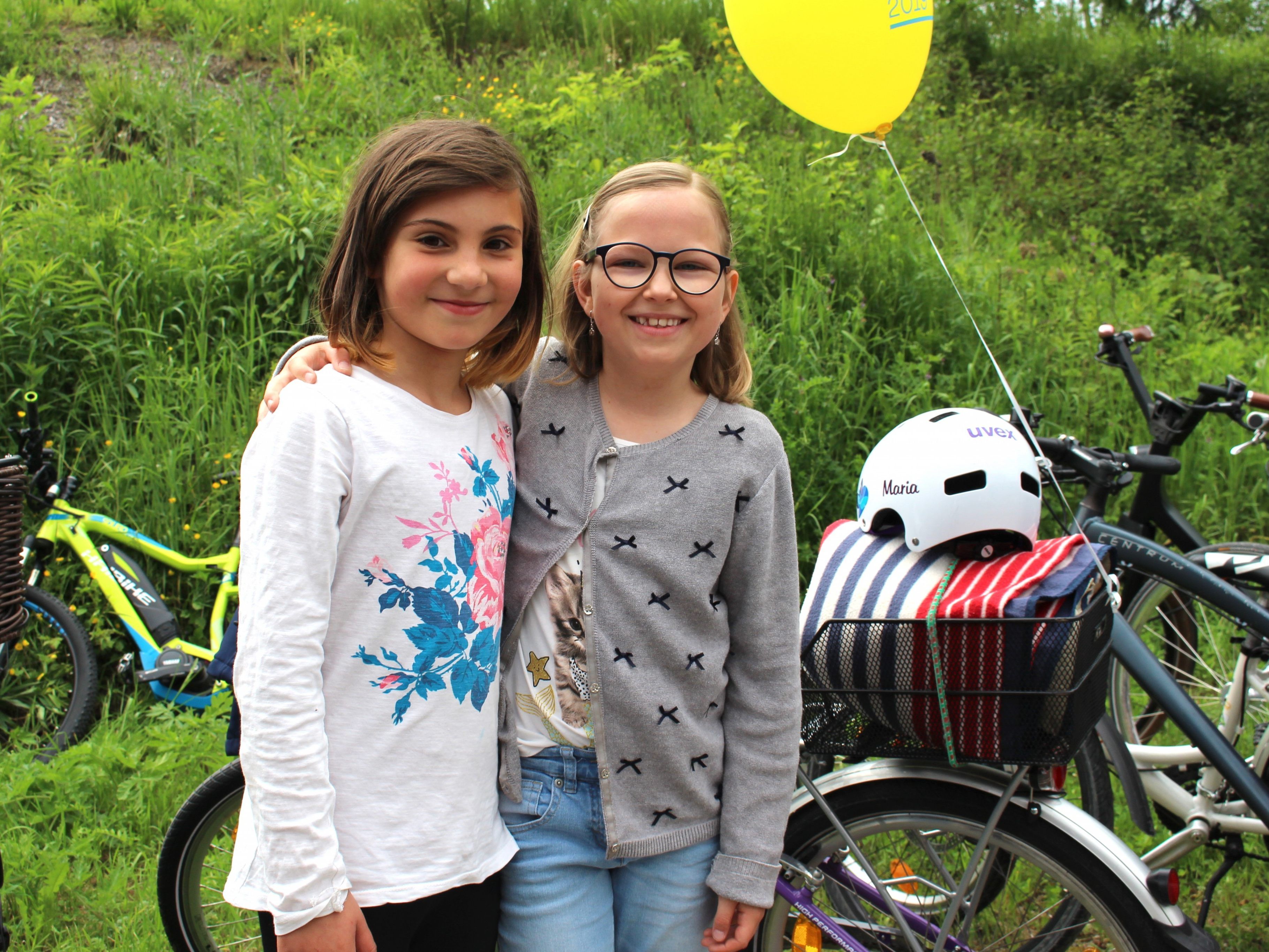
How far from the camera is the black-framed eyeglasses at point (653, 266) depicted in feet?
5.03

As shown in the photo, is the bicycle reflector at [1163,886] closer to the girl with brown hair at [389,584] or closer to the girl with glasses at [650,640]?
the girl with glasses at [650,640]

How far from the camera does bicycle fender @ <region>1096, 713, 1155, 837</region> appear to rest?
8.14 feet

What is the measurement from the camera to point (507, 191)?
4.82ft

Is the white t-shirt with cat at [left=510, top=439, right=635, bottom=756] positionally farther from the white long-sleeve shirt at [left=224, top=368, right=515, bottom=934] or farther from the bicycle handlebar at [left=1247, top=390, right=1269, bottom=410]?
the bicycle handlebar at [left=1247, top=390, right=1269, bottom=410]

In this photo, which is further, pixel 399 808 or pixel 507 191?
pixel 507 191

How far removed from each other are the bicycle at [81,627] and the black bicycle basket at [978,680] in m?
2.83

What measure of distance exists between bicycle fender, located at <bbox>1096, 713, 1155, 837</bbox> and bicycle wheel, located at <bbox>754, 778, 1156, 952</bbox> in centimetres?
36

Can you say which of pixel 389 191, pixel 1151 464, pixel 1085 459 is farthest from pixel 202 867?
pixel 1151 464

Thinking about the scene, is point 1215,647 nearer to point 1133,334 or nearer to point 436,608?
point 1133,334

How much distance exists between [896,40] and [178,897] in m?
2.64

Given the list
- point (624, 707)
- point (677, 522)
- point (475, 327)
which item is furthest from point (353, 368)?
point (624, 707)

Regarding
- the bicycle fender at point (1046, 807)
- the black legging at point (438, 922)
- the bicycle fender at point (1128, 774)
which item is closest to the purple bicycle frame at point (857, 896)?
the bicycle fender at point (1046, 807)

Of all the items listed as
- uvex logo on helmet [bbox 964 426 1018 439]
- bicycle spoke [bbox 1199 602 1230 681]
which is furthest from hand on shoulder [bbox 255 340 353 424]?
bicycle spoke [bbox 1199 602 1230 681]

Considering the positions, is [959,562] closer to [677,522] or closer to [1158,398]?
[677,522]
